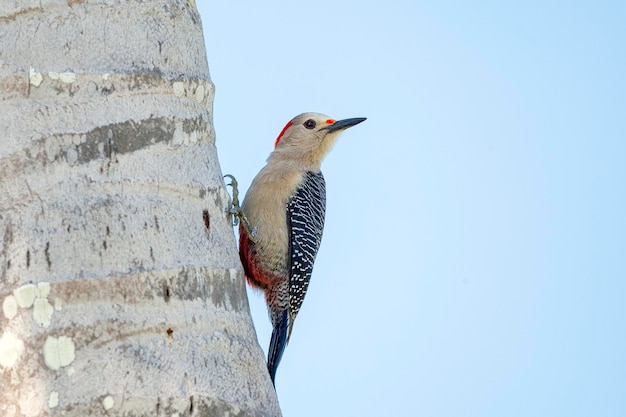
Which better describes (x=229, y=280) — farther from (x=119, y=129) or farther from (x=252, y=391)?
(x=119, y=129)

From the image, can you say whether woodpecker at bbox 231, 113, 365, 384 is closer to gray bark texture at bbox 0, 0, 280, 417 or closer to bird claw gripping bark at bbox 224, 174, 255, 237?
bird claw gripping bark at bbox 224, 174, 255, 237

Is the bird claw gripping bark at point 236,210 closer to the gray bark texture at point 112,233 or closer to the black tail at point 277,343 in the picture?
the black tail at point 277,343

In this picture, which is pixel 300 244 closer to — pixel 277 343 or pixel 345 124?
pixel 277 343

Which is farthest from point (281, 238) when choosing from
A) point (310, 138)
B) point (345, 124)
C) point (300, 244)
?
point (345, 124)

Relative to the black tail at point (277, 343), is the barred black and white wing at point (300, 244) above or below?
above

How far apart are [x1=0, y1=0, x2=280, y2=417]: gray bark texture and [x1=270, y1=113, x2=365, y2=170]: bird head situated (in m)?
3.56

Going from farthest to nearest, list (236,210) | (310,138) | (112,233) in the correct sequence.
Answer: (310,138), (236,210), (112,233)

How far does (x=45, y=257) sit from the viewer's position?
7.64 ft

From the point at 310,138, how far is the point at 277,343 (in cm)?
162

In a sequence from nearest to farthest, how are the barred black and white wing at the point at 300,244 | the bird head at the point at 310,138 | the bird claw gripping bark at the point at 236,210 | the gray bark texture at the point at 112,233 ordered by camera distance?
the gray bark texture at the point at 112,233, the bird claw gripping bark at the point at 236,210, the barred black and white wing at the point at 300,244, the bird head at the point at 310,138

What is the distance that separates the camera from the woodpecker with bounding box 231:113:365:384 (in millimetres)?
5773

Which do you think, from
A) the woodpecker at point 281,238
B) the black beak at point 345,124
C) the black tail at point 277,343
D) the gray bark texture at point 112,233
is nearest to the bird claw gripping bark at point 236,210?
the woodpecker at point 281,238

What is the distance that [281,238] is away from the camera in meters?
5.87

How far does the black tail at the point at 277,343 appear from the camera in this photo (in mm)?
5422
